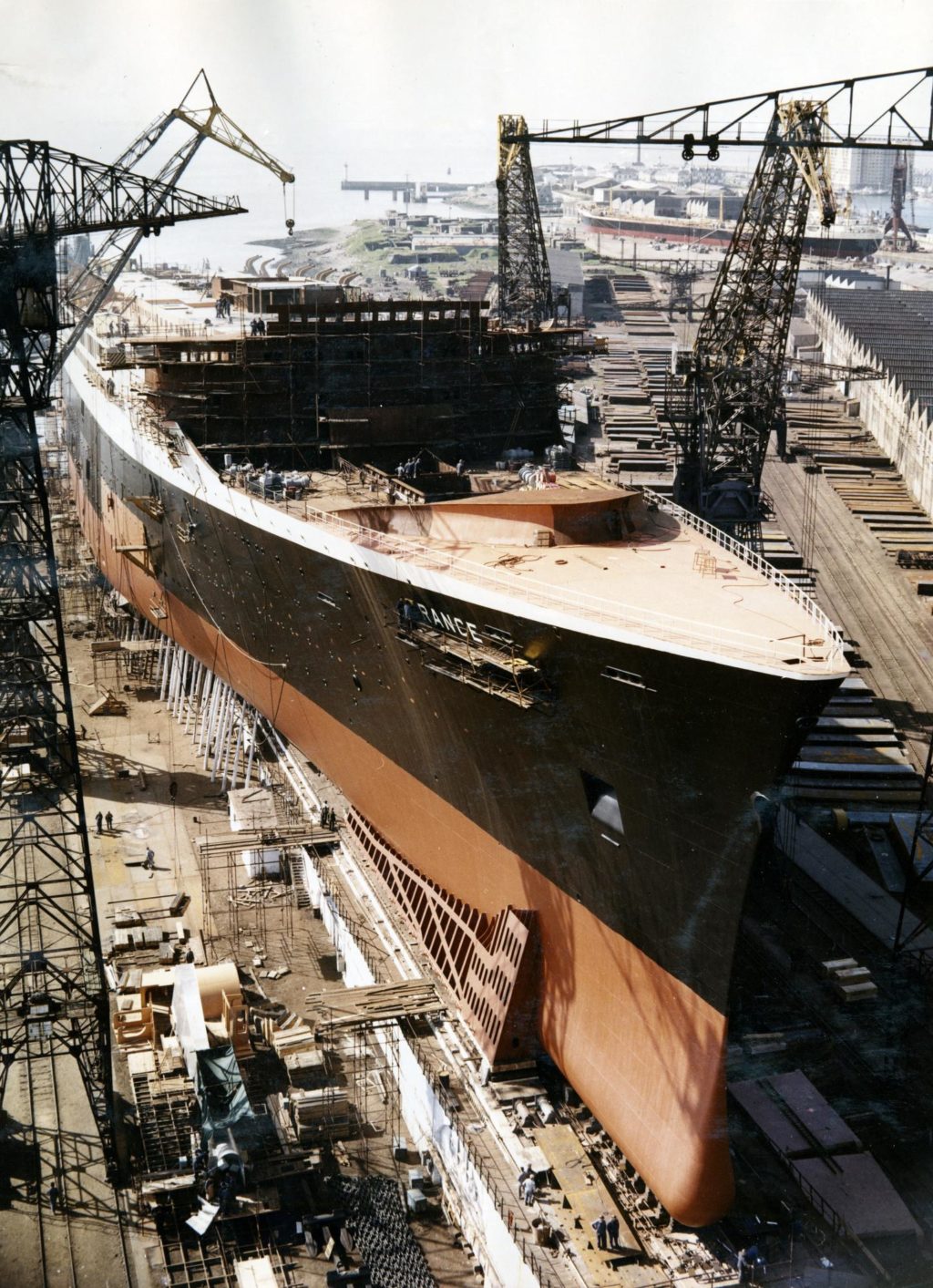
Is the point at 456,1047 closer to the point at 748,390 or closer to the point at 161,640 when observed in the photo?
the point at 161,640

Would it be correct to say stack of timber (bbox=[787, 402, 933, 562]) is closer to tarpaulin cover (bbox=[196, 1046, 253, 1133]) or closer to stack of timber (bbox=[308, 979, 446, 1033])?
stack of timber (bbox=[308, 979, 446, 1033])

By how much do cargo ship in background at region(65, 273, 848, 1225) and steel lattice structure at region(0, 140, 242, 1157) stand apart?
160 inches

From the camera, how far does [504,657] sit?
1587 centimetres

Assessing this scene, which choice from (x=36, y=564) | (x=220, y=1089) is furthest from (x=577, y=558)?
(x=220, y=1089)

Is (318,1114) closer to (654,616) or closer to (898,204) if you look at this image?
(654,616)

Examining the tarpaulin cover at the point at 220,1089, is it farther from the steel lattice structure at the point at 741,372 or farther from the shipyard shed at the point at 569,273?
the shipyard shed at the point at 569,273

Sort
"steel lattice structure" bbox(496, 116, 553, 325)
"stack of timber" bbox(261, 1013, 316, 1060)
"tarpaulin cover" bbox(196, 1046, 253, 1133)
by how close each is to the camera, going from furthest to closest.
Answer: "steel lattice structure" bbox(496, 116, 553, 325) → "stack of timber" bbox(261, 1013, 316, 1060) → "tarpaulin cover" bbox(196, 1046, 253, 1133)

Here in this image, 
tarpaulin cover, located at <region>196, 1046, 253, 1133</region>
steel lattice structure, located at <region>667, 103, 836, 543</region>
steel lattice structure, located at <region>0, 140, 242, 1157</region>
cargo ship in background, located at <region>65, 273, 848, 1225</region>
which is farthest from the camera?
steel lattice structure, located at <region>667, 103, 836, 543</region>

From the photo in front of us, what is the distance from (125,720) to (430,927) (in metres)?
13.2

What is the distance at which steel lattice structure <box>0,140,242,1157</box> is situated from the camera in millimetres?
15672

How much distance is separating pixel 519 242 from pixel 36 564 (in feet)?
122

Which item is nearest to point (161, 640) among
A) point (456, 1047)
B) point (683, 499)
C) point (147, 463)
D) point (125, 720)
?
point (125, 720)

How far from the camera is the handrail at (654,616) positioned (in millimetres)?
13734

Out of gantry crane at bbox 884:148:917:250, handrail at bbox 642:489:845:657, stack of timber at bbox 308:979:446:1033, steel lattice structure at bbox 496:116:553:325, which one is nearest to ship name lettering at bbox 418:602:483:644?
handrail at bbox 642:489:845:657
